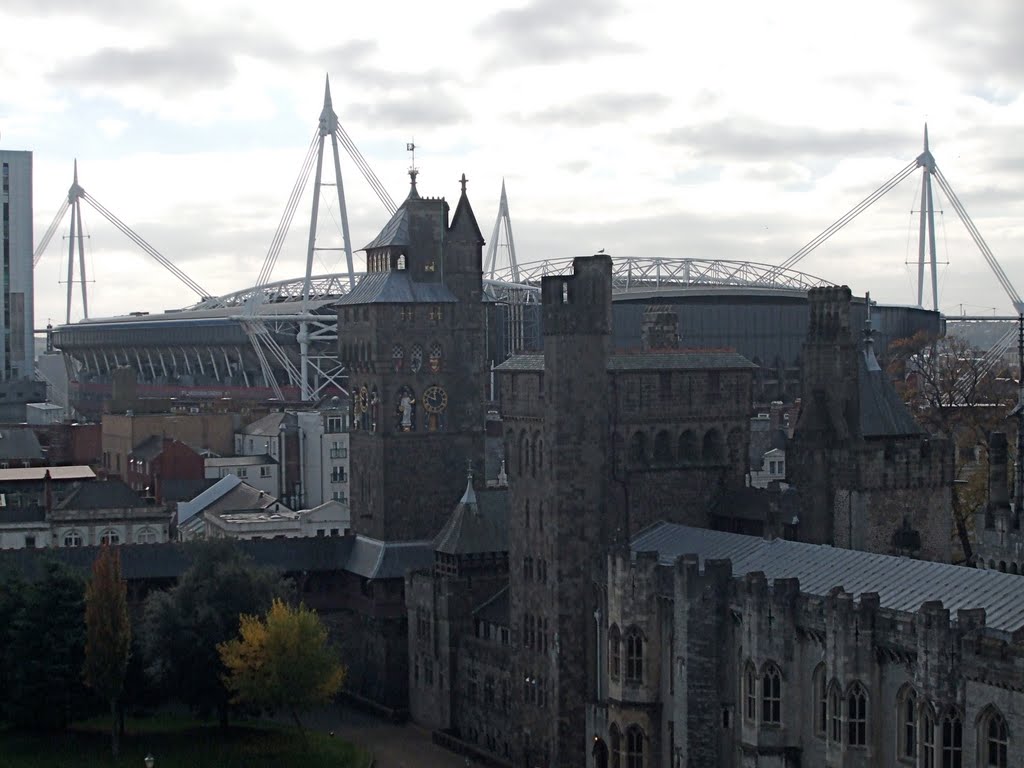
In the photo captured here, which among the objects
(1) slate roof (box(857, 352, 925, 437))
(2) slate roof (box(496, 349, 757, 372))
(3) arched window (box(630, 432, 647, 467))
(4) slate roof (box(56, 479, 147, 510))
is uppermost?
(2) slate roof (box(496, 349, 757, 372))

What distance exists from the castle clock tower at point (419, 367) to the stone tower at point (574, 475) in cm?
2456

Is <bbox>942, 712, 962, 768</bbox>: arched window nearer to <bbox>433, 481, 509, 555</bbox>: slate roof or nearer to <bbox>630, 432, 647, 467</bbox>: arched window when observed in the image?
<bbox>630, 432, 647, 467</bbox>: arched window

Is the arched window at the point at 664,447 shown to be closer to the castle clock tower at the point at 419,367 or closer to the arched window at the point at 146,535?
the castle clock tower at the point at 419,367

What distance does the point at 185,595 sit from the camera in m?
87.4

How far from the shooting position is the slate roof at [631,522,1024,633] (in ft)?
184

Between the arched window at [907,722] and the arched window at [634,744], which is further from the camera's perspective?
the arched window at [634,744]

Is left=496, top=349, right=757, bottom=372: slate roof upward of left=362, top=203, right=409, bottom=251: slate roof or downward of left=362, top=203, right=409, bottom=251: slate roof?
downward

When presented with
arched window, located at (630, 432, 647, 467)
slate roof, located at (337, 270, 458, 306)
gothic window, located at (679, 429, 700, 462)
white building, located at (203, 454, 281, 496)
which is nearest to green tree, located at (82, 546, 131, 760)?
slate roof, located at (337, 270, 458, 306)

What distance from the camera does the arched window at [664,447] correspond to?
78.0m

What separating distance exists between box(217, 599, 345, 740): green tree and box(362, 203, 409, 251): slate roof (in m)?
24.8

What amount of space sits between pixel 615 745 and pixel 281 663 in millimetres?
19252

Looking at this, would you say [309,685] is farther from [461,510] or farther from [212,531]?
[212,531]

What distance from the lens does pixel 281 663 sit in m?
82.4

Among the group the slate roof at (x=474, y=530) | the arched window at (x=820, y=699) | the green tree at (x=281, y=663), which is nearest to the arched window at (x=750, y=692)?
the arched window at (x=820, y=699)
